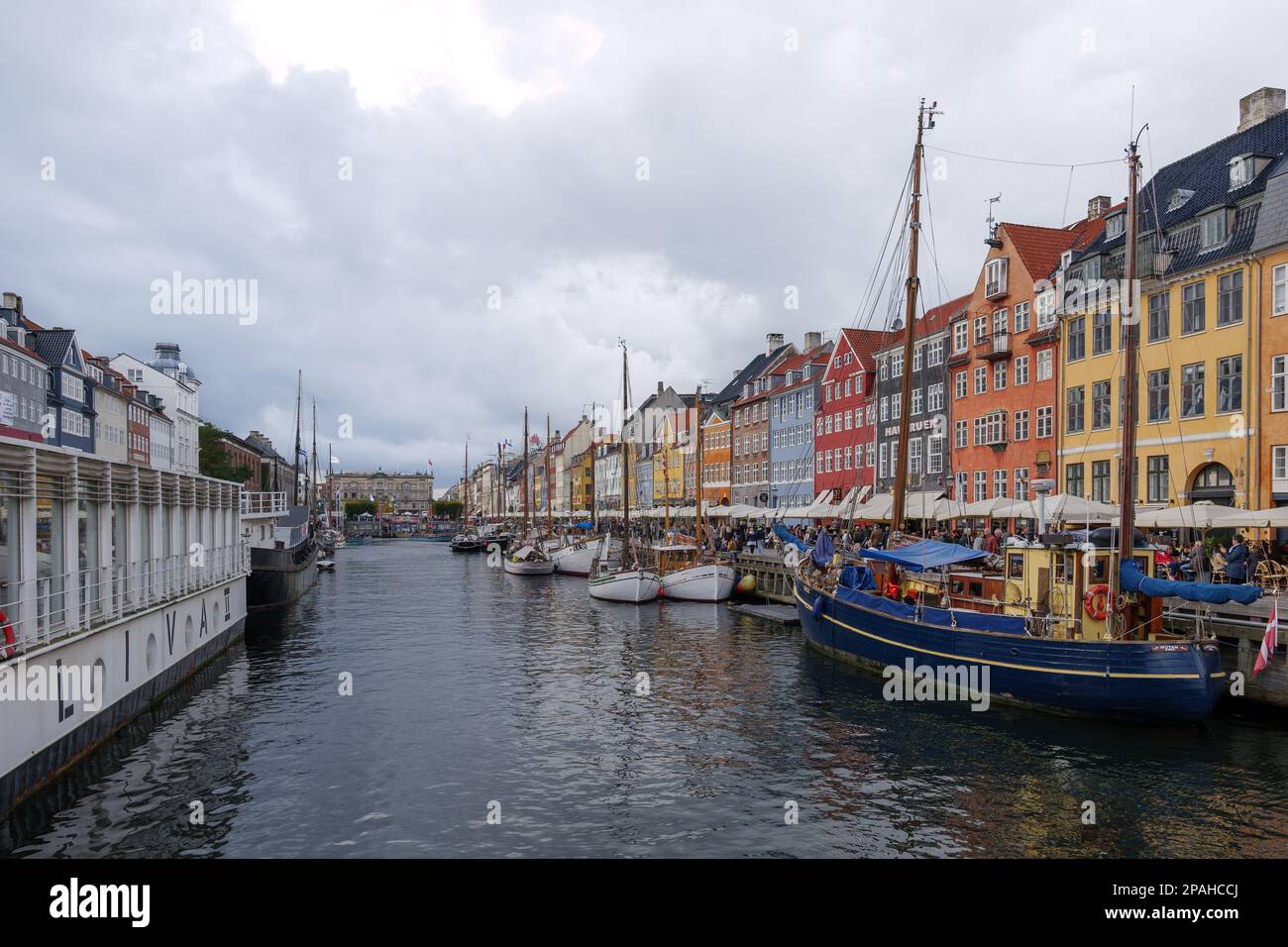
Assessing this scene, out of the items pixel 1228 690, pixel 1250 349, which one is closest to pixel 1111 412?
pixel 1250 349

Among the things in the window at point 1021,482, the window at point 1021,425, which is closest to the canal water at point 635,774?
the window at point 1021,482

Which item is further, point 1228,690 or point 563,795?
point 1228,690

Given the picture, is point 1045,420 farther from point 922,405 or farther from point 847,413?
point 847,413

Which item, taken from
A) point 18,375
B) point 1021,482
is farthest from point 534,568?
point 1021,482

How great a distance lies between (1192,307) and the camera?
36.4 m

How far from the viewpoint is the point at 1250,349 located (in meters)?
33.3

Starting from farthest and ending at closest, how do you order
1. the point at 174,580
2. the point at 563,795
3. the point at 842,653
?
the point at 842,653 < the point at 174,580 < the point at 563,795

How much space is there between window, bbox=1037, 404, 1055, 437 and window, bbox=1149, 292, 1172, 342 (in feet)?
25.0

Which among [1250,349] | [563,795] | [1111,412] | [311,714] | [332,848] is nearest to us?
[332,848]

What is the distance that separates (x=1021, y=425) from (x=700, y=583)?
1919 centimetres

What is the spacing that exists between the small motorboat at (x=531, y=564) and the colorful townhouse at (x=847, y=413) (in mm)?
23343

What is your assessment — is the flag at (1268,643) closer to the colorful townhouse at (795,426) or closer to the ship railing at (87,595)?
the ship railing at (87,595)
